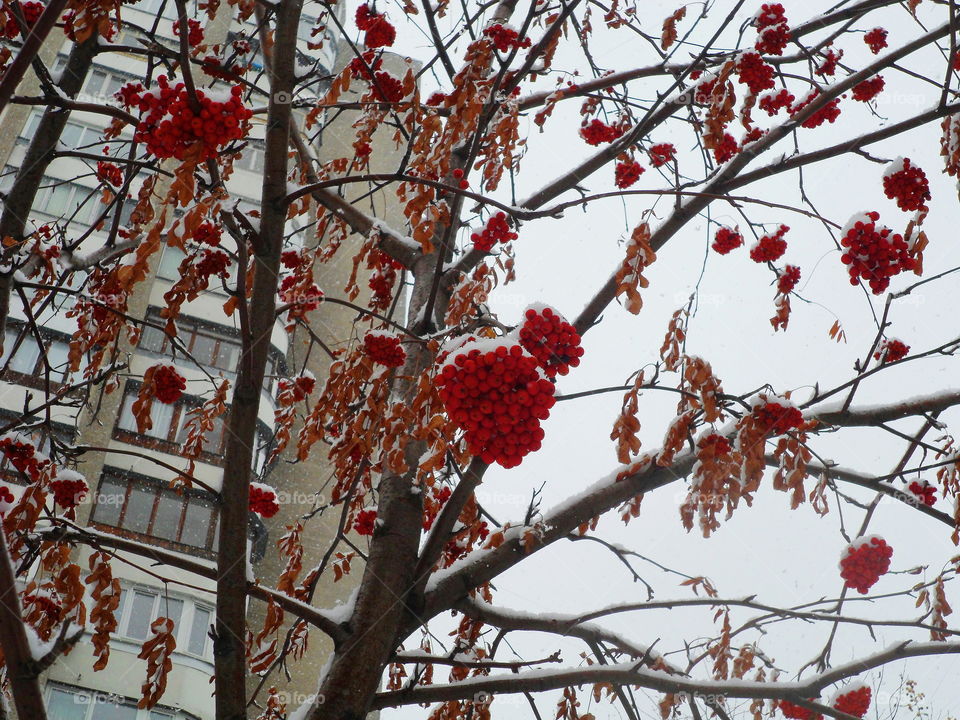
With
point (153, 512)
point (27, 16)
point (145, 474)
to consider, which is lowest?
point (27, 16)

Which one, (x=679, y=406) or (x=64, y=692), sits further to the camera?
(x=64, y=692)

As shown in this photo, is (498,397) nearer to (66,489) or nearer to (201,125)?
(201,125)

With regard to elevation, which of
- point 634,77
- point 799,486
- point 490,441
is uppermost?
point 634,77

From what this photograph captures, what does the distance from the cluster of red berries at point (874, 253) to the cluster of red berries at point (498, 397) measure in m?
1.69

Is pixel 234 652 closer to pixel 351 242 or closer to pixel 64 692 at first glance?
pixel 64 692

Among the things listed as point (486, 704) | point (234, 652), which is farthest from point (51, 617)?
point (486, 704)

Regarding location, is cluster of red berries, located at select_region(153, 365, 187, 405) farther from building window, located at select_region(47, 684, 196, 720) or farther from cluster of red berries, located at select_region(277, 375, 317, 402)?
building window, located at select_region(47, 684, 196, 720)

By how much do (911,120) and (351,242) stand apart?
648 inches

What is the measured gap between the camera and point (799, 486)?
113 inches

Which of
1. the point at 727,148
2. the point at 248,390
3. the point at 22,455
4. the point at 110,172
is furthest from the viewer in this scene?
the point at 110,172

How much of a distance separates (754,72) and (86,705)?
12214mm

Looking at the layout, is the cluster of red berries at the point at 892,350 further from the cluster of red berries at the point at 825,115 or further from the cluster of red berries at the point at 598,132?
the cluster of red berries at the point at 598,132

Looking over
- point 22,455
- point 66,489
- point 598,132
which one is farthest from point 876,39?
point 22,455

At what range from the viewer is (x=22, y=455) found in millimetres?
3359
